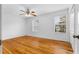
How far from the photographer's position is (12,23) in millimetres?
4570

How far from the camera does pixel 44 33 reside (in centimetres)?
448

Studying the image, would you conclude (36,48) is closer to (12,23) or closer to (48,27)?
(48,27)

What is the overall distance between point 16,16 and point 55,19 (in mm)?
2372

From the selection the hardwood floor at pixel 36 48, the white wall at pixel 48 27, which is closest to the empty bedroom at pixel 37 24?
the white wall at pixel 48 27

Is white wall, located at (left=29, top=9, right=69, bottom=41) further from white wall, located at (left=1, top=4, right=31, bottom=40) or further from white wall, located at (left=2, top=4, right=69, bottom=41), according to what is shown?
white wall, located at (left=1, top=4, right=31, bottom=40)

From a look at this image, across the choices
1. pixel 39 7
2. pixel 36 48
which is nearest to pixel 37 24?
pixel 39 7

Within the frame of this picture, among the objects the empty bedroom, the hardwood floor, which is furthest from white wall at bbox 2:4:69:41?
the hardwood floor

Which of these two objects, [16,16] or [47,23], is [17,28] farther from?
[47,23]

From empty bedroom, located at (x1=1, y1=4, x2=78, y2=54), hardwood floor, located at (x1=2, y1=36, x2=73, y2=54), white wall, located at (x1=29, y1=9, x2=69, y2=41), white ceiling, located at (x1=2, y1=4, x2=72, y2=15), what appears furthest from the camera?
white wall, located at (x1=29, y1=9, x2=69, y2=41)

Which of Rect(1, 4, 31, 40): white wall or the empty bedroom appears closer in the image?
the empty bedroom

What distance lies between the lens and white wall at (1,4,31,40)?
411cm

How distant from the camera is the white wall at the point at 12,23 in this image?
13.5 feet
